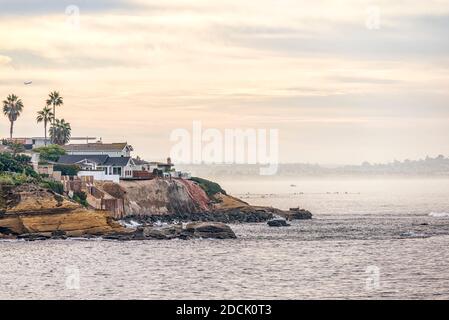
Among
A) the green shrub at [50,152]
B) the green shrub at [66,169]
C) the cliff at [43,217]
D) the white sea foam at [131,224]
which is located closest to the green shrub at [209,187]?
the green shrub at [50,152]

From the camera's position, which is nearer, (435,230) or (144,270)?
(144,270)

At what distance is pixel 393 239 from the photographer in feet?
399

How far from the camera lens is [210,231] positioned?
125188 millimetres

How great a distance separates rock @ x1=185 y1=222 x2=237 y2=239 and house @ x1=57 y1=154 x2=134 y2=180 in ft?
150

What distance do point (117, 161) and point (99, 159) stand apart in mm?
2982

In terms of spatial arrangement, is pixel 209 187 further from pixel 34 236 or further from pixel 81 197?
pixel 34 236

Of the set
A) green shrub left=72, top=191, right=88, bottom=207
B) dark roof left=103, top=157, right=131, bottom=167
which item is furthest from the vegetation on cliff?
dark roof left=103, top=157, right=131, bottom=167

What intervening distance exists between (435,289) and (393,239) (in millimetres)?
47408

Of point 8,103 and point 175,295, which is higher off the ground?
point 8,103
